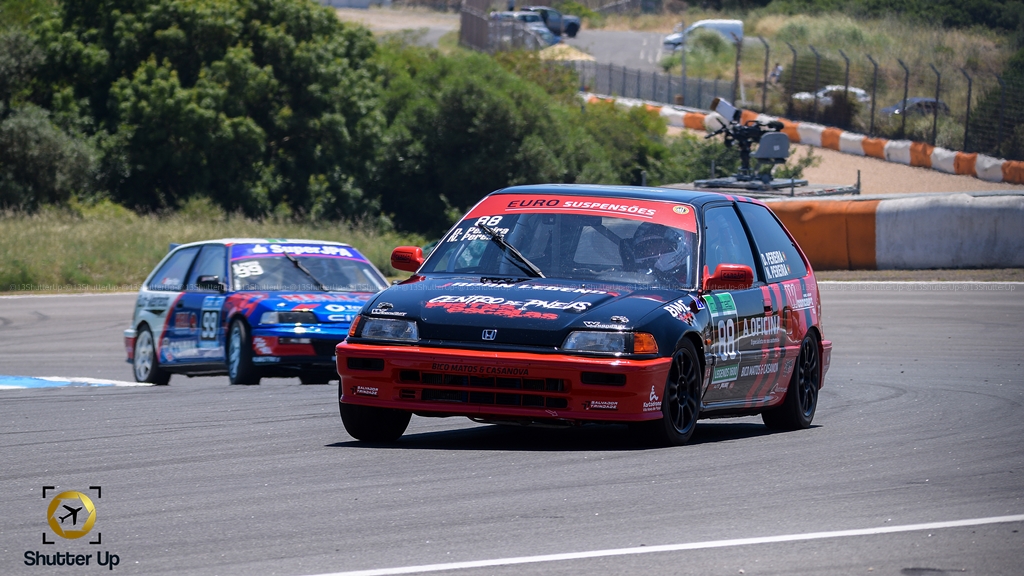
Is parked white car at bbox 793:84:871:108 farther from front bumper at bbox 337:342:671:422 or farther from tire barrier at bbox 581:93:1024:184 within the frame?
front bumper at bbox 337:342:671:422

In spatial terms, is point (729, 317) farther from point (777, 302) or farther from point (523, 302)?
point (523, 302)

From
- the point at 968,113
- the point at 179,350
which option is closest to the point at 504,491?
the point at 179,350

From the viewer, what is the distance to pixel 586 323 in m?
7.34

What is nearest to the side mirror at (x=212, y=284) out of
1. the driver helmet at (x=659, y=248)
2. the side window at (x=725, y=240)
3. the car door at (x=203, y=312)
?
the car door at (x=203, y=312)

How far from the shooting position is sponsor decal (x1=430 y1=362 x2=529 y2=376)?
24.0 feet

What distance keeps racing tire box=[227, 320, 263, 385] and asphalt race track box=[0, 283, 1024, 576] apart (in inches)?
82.8

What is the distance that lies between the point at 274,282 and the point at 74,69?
88.6 ft

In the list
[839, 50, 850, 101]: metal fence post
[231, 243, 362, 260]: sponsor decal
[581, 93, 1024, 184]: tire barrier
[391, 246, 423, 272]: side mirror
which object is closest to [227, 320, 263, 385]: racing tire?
[231, 243, 362, 260]: sponsor decal

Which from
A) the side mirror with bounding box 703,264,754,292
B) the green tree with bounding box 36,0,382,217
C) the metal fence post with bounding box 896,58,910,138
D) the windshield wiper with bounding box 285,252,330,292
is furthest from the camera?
the metal fence post with bounding box 896,58,910,138

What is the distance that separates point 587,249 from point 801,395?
2100mm

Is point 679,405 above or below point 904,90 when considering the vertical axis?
above

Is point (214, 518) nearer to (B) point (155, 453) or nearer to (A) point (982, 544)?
(B) point (155, 453)

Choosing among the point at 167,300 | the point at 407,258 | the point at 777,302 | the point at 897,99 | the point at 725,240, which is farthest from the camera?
the point at 897,99

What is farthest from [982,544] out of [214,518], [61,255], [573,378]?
[61,255]
